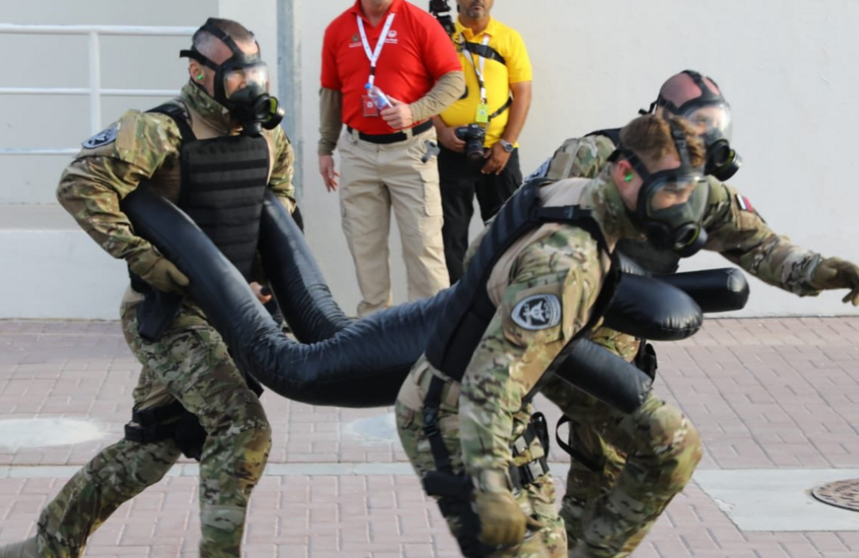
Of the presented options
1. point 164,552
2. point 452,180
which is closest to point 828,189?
point 452,180

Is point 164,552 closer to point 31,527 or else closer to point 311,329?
point 31,527

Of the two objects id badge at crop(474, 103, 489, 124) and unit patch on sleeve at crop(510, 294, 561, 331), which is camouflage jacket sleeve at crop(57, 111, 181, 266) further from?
id badge at crop(474, 103, 489, 124)

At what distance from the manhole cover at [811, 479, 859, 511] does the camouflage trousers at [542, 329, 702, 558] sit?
1518 mm

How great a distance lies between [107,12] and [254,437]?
6.95 meters

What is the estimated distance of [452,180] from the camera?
823cm

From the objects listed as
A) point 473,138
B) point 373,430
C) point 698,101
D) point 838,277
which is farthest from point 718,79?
point 838,277

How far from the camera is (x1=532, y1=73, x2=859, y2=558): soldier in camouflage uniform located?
4.30 m

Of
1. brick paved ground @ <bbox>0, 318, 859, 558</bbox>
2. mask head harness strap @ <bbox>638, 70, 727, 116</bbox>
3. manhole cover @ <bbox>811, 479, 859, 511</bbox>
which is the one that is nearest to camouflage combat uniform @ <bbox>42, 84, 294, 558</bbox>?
brick paved ground @ <bbox>0, 318, 859, 558</bbox>

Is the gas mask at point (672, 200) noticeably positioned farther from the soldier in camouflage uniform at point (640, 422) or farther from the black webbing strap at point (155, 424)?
the black webbing strap at point (155, 424)

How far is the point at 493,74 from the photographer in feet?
27.0

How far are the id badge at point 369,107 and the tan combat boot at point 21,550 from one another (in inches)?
140

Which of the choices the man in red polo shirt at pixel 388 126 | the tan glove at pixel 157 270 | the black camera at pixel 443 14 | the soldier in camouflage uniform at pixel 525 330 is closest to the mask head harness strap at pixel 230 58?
the tan glove at pixel 157 270

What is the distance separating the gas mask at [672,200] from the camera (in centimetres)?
348

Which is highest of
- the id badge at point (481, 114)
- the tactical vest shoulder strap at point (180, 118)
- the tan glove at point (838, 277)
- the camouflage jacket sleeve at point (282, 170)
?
the tactical vest shoulder strap at point (180, 118)
